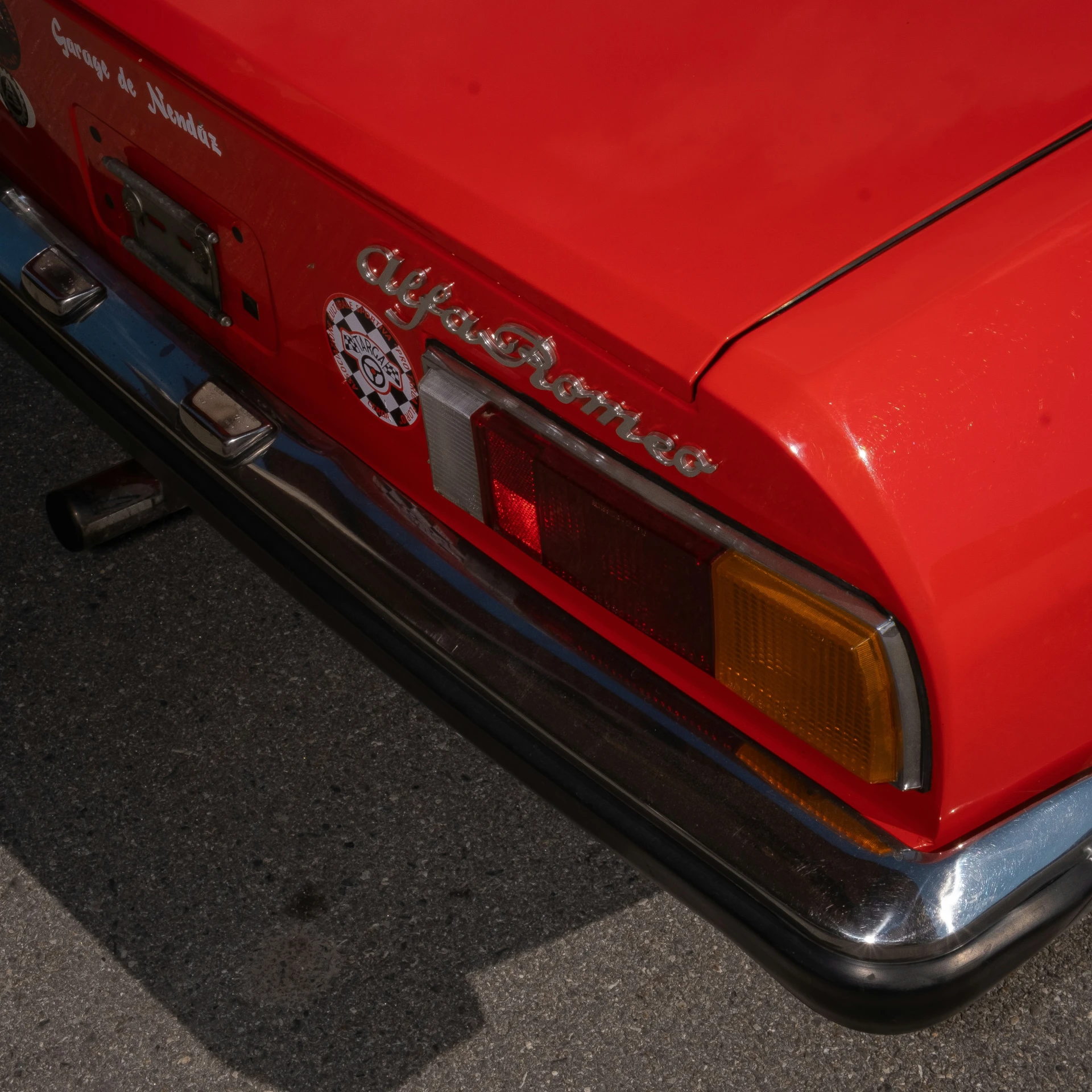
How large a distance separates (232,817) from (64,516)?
2.43ft

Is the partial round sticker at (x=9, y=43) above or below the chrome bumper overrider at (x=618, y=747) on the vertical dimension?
above

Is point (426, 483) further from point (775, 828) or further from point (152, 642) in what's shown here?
point (152, 642)

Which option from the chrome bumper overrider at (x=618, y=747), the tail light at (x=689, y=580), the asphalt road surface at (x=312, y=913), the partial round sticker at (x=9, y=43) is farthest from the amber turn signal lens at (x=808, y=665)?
the partial round sticker at (x=9, y=43)

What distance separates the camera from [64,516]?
266 cm

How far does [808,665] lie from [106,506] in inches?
70.8

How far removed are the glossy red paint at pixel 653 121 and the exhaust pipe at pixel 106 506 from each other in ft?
3.89

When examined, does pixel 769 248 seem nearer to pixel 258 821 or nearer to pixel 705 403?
pixel 705 403

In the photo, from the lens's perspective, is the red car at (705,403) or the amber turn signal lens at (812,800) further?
the amber turn signal lens at (812,800)

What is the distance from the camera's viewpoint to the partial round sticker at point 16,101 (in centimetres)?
205

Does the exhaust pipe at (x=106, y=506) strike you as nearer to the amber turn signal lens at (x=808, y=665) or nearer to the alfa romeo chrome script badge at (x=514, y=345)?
the alfa romeo chrome script badge at (x=514, y=345)

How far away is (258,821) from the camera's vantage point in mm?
2367

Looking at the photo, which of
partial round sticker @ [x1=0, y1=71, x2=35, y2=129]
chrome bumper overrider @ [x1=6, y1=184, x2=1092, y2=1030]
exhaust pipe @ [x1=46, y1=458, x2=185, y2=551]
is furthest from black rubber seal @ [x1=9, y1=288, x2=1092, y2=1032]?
exhaust pipe @ [x1=46, y1=458, x2=185, y2=551]

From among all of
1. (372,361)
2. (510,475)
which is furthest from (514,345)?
(372,361)

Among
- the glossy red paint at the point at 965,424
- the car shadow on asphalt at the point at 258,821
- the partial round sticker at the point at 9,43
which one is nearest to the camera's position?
the glossy red paint at the point at 965,424
